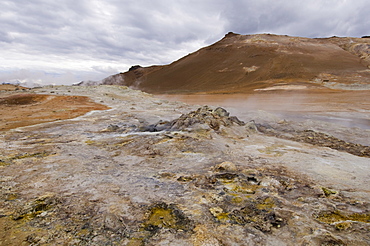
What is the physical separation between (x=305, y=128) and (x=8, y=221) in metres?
9.48

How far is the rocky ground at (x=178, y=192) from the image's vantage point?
236 centimetres

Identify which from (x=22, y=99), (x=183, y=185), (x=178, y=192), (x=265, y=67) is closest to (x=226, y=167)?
(x=183, y=185)

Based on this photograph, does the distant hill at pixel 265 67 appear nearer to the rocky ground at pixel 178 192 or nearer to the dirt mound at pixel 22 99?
the dirt mound at pixel 22 99

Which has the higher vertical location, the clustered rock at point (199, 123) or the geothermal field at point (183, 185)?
the clustered rock at point (199, 123)

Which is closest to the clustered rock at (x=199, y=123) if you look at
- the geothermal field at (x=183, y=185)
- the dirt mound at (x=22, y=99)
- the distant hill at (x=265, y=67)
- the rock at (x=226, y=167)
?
the geothermal field at (x=183, y=185)

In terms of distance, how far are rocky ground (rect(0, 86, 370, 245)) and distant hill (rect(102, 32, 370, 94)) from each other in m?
28.6

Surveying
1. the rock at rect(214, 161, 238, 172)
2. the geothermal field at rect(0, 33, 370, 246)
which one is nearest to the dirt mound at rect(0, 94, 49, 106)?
the geothermal field at rect(0, 33, 370, 246)

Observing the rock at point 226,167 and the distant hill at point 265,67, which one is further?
the distant hill at point 265,67

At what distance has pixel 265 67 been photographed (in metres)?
43.6

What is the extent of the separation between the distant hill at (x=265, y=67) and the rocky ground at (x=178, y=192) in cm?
2859

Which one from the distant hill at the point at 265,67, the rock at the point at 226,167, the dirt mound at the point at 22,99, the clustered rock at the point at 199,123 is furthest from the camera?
the distant hill at the point at 265,67

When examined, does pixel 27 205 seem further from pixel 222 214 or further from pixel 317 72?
pixel 317 72

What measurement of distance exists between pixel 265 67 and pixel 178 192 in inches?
1748

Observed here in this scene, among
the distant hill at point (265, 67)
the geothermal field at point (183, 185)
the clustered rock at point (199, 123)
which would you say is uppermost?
the distant hill at point (265, 67)
